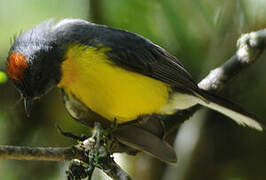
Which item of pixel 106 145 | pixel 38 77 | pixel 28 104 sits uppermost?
pixel 38 77

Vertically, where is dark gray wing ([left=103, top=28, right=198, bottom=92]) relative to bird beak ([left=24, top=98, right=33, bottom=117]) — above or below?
above

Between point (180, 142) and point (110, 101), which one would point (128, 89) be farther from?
point (180, 142)

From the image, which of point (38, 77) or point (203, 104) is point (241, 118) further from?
point (38, 77)

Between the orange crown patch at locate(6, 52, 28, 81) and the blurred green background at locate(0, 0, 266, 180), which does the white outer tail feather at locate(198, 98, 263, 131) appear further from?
the orange crown patch at locate(6, 52, 28, 81)

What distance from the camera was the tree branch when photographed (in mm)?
2906

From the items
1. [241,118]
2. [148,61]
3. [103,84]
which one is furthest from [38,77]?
[241,118]

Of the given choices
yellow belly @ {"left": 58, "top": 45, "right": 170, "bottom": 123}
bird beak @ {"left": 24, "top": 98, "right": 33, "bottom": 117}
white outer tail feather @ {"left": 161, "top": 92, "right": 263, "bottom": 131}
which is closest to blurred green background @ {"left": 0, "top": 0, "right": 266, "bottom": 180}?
white outer tail feather @ {"left": 161, "top": 92, "right": 263, "bottom": 131}

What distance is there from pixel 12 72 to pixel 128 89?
976 millimetres

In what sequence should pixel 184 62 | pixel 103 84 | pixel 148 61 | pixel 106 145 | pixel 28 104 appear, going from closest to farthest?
pixel 106 145, pixel 103 84, pixel 28 104, pixel 148 61, pixel 184 62

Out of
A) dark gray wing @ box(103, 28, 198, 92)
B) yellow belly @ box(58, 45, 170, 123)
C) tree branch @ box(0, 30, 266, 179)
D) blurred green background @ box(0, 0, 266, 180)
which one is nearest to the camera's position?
tree branch @ box(0, 30, 266, 179)

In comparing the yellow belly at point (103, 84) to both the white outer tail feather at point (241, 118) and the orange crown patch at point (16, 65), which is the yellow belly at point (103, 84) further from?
the white outer tail feather at point (241, 118)

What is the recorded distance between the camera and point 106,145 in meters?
3.68

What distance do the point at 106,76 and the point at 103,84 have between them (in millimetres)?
73

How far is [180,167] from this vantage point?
475 centimetres
